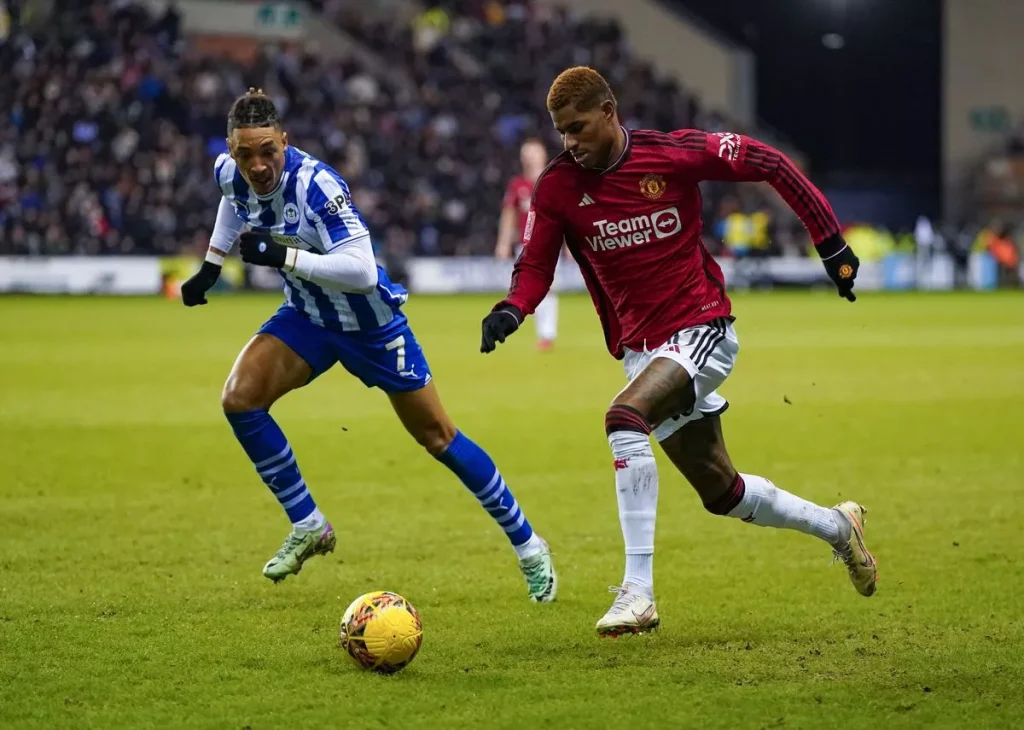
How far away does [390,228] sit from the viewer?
33.2m

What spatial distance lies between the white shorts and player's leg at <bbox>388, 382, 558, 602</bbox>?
2.82 feet

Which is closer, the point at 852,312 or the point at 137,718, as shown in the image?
the point at 137,718

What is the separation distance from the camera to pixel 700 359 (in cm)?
565

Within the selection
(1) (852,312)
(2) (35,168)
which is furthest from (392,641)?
(2) (35,168)

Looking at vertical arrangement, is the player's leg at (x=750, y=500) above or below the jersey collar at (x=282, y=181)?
below

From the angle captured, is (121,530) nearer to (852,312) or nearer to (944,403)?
(944,403)

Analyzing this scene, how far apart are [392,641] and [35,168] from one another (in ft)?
91.3

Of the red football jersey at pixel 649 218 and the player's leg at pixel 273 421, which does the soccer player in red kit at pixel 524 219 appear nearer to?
the player's leg at pixel 273 421

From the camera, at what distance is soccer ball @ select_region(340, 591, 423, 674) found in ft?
16.5

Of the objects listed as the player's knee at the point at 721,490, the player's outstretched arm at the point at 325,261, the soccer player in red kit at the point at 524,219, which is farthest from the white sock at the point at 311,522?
the soccer player in red kit at the point at 524,219

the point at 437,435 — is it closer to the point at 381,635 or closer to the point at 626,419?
the point at 626,419

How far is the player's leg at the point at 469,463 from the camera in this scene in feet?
20.9

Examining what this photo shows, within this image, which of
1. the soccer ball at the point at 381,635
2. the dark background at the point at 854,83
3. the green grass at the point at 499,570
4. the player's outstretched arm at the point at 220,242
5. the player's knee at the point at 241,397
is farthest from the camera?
the dark background at the point at 854,83

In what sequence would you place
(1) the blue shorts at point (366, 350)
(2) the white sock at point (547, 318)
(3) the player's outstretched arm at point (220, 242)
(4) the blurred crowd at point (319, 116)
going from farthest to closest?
(4) the blurred crowd at point (319, 116) < (2) the white sock at point (547, 318) < (3) the player's outstretched arm at point (220, 242) < (1) the blue shorts at point (366, 350)
